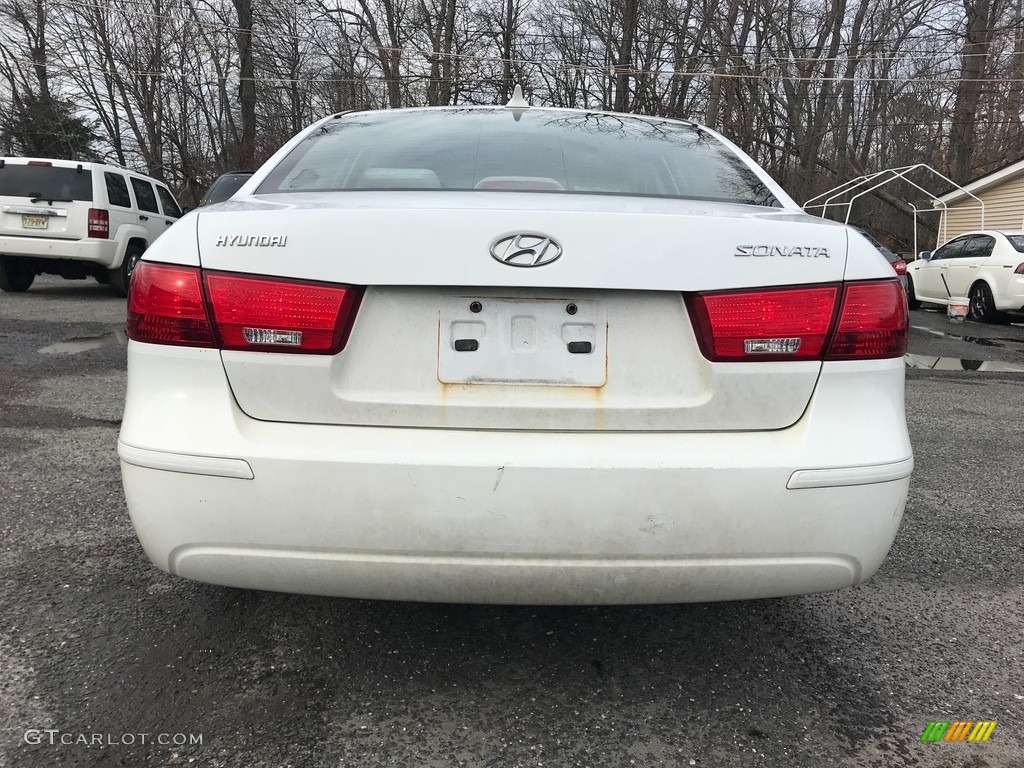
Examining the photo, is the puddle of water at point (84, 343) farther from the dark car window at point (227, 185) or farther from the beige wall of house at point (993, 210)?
the beige wall of house at point (993, 210)

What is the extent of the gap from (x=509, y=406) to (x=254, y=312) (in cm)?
58

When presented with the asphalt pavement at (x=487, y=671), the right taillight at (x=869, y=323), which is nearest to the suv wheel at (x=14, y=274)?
the asphalt pavement at (x=487, y=671)

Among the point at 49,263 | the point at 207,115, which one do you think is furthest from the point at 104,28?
the point at 49,263

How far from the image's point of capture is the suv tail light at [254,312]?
1630mm

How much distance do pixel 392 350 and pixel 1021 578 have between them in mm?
2432

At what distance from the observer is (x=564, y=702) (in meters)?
1.90

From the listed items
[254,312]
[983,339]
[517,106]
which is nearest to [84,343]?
[517,106]

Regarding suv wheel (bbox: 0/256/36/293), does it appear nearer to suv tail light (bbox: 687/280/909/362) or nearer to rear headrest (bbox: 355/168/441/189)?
rear headrest (bbox: 355/168/441/189)

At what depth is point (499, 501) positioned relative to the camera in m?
1.59

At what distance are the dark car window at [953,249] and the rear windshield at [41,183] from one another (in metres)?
13.8

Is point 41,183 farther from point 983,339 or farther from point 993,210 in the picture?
point 993,210

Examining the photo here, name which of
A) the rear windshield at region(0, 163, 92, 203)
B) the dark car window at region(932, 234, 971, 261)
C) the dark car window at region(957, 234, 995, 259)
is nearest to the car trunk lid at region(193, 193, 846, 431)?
the rear windshield at region(0, 163, 92, 203)

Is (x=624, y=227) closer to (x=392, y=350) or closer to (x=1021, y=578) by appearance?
(x=392, y=350)

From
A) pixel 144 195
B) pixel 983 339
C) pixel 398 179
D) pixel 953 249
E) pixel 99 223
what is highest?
pixel 144 195
